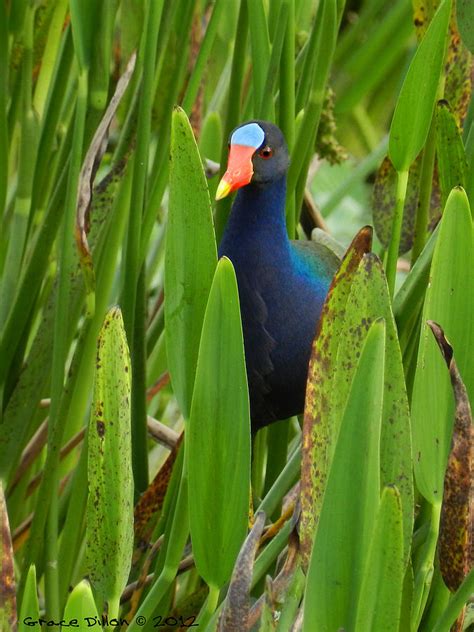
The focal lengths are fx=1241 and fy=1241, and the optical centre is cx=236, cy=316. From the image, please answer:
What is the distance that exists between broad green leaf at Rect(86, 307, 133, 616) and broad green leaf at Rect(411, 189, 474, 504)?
0.15 metres

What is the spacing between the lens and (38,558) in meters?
0.96

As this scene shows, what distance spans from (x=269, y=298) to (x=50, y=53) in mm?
314

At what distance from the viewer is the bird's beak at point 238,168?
95 cm

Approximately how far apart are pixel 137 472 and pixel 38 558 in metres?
0.11

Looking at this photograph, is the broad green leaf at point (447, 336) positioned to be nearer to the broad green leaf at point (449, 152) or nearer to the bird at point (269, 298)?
the broad green leaf at point (449, 152)

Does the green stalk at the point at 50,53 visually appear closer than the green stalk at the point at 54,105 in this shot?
No

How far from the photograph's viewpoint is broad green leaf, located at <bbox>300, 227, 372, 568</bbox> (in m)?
0.64

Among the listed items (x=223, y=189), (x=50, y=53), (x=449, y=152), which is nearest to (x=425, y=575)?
(x=449, y=152)

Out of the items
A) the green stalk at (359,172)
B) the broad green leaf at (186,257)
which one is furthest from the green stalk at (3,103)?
the green stalk at (359,172)

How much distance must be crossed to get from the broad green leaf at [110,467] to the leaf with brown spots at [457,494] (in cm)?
16

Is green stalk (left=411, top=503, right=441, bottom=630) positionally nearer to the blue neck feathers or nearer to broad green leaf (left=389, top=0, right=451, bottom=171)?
broad green leaf (left=389, top=0, right=451, bottom=171)

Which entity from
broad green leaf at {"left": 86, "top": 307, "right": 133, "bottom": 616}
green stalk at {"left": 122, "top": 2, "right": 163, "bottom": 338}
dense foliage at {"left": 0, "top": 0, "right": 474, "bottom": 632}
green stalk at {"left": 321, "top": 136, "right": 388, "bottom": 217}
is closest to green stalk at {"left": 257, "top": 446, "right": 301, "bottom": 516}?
dense foliage at {"left": 0, "top": 0, "right": 474, "bottom": 632}

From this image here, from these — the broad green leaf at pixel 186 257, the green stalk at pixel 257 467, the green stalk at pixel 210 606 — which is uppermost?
the broad green leaf at pixel 186 257

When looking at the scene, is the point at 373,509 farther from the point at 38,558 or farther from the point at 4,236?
the point at 4,236
